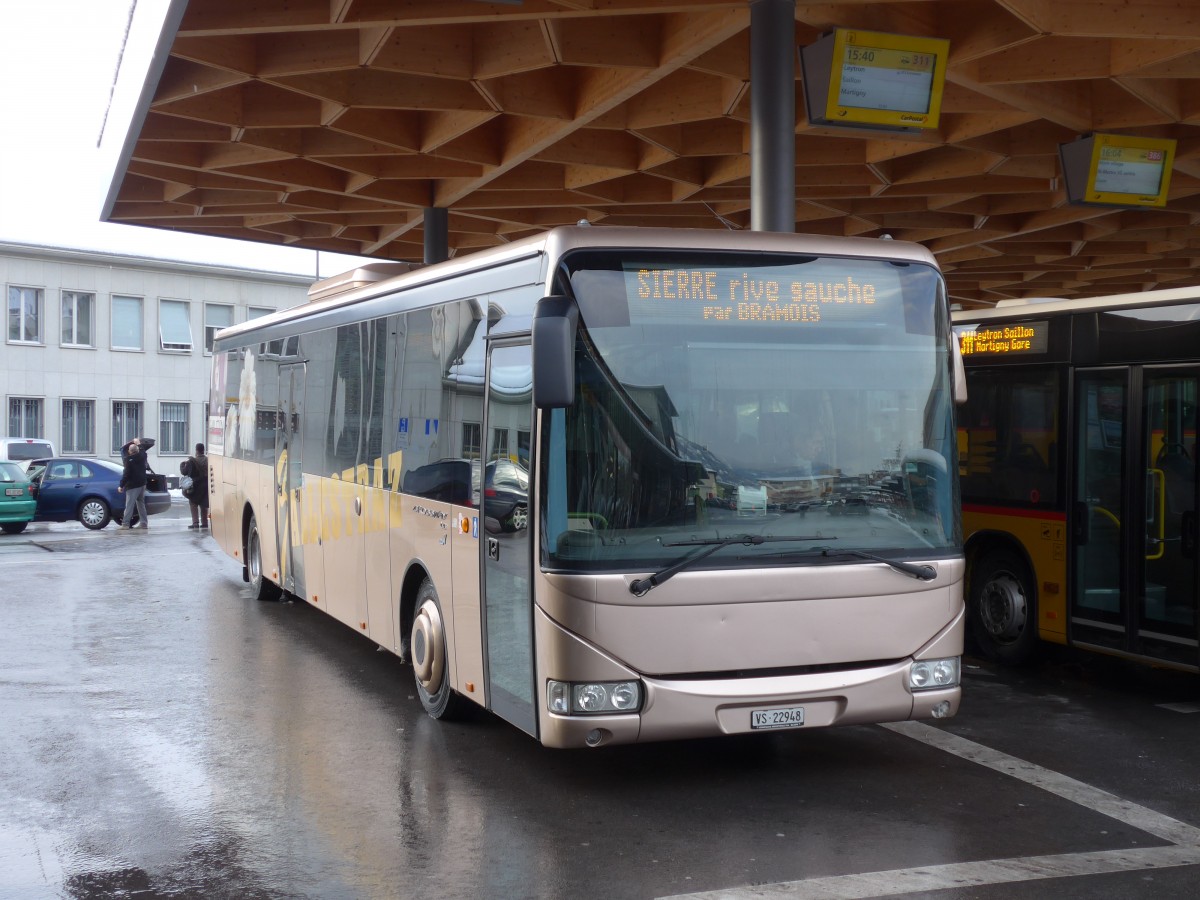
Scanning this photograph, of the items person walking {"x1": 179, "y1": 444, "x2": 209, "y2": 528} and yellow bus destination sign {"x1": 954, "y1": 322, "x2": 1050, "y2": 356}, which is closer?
yellow bus destination sign {"x1": 954, "y1": 322, "x2": 1050, "y2": 356}

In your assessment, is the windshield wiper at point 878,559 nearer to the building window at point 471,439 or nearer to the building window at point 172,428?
the building window at point 471,439

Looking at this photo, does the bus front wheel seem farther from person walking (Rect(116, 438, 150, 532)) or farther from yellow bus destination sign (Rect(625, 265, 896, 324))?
person walking (Rect(116, 438, 150, 532))

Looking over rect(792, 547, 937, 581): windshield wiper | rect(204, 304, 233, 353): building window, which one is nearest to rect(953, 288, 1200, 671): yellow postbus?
rect(792, 547, 937, 581): windshield wiper

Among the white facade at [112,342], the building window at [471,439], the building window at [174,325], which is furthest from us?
the building window at [174,325]

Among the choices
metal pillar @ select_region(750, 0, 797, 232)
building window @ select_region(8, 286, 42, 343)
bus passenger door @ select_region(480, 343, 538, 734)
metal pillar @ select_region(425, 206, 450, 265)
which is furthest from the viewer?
building window @ select_region(8, 286, 42, 343)

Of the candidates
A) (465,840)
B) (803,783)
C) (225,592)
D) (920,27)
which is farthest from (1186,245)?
(465,840)

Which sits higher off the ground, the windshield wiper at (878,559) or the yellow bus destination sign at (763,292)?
the yellow bus destination sign at (763,292)

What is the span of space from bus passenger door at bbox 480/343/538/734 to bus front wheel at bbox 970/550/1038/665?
5.37 meters

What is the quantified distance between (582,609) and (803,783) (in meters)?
1.79

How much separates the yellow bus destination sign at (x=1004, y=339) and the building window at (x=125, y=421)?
4068cm

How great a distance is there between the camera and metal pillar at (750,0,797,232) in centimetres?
1054

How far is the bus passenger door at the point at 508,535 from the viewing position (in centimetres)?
695

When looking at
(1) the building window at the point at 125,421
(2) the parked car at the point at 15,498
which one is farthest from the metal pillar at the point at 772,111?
(1) the building window at the point at 125,421

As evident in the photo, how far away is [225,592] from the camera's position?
1591 cm
